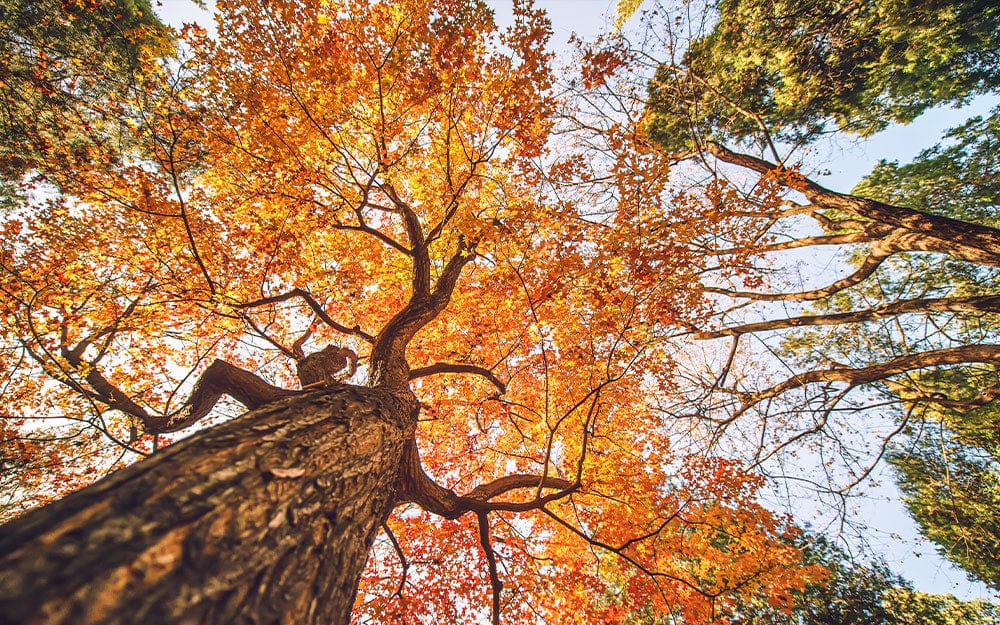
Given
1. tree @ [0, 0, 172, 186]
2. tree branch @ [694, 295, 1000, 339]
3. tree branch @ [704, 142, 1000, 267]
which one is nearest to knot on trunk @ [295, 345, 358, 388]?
tree @ [0, 0, 172, 186]

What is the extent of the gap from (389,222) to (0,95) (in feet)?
20.3

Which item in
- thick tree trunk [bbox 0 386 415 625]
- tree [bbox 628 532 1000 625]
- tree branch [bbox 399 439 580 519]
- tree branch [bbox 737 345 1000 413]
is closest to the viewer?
thick tree trunk [bbox 0 386 415 625]

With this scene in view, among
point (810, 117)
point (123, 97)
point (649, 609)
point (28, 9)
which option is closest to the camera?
point (123, 97)

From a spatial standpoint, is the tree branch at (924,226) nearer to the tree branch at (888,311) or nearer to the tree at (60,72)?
the tree branch at (888,311)

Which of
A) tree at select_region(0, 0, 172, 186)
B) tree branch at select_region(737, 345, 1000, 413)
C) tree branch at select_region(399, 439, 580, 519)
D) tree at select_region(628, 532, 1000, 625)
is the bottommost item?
tree branch at select_region(399, 439, 580, 519)

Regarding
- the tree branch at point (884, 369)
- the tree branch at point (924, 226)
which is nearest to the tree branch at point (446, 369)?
the tree branch at point (884, 369)

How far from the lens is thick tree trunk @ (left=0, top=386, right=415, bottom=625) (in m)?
0.80

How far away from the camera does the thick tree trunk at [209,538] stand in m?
0.80

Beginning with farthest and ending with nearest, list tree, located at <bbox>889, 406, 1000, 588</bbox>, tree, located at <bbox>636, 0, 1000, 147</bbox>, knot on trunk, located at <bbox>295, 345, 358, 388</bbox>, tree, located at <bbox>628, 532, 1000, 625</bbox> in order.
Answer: tree, located at <bbox>628, 532, 1000, 625</bbox>
tree, located at <bbox>889, 406, 1000, 588</bbox>
tree, located at <bbox>636, 0, 1000, 147</bbox>
knot on trunk, located at <bbox>295, 345, 358, 388</bbox>

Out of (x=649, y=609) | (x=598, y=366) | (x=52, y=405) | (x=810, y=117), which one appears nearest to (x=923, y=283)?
(x=810, y=117)

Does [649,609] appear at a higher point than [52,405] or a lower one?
lower

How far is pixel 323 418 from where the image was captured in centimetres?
212

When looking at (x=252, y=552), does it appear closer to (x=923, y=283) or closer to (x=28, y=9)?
(x=28, y=9)

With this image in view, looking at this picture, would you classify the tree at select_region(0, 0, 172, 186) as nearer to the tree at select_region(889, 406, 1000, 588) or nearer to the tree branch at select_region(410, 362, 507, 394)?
the tree branch at select_region(410, 362, 507, 394)
